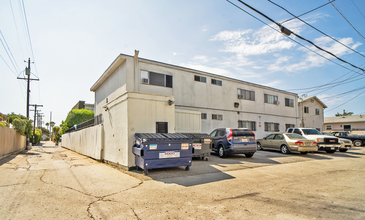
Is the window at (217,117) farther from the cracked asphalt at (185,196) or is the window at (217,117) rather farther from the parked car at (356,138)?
the parked car at (356,138)

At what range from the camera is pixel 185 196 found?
15.5 ft

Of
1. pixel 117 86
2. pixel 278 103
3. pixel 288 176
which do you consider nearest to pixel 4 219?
pixel 288 176

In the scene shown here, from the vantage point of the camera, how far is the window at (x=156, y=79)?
13727 millimetres

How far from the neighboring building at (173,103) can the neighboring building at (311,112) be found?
2459 millimetres

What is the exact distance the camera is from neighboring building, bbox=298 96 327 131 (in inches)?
1091

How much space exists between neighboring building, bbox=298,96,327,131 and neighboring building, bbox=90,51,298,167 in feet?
8.07

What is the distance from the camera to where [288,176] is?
Answer: 22.7ft

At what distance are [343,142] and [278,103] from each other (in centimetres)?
917

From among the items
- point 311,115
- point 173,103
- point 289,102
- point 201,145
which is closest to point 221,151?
point 201,145

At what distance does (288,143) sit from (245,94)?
28.3 ft

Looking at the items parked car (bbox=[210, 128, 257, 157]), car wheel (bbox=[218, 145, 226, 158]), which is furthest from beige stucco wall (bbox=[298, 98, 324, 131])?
car wheel (bbox=[218, 145, 226, 158])

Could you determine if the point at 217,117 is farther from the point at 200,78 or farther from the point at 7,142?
the point at 7,142

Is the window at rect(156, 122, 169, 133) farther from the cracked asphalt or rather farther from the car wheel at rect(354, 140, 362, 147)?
the car wheel at rect(354, 140, 362, 147)

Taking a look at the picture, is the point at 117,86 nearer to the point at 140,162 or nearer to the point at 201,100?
the point at 201,100
